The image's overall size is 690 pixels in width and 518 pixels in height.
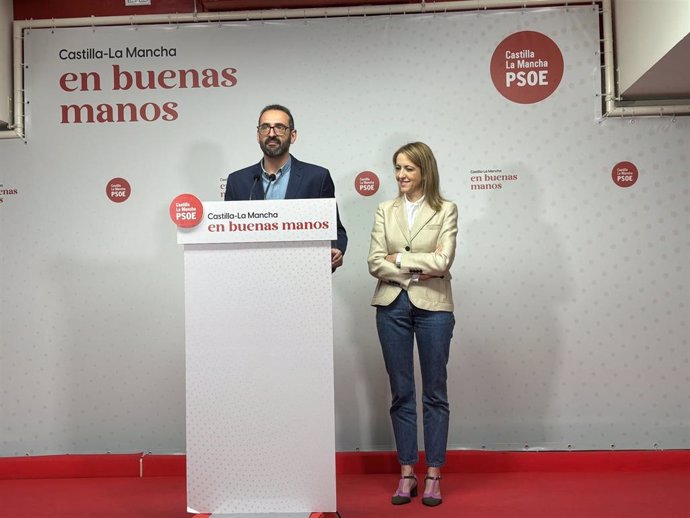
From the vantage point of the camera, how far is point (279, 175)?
3.54 meters

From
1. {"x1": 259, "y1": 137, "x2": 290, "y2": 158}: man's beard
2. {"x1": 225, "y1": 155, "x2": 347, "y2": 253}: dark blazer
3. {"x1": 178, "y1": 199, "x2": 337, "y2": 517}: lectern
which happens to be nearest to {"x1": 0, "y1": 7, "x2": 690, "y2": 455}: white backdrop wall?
{"x1": 225, "y1": 155, "x2": 347, "y2": 253}: dark blazer

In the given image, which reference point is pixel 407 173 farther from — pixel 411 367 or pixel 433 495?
pixel 433 495

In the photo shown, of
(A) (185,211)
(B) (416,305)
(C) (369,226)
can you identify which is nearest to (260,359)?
(A) (185,211)

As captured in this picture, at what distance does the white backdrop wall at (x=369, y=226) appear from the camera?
416cm

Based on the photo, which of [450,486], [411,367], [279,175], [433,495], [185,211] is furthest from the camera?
[450,486]

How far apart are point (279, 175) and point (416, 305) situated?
3.00 ft

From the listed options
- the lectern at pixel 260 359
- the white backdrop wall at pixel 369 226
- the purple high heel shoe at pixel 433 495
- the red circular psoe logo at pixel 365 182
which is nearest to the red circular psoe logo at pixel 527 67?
the white backdrop wall at pixel 369 226

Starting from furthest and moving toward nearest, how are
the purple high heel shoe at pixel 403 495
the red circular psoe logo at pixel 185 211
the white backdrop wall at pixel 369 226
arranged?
the white backdrop wall at pixel 369 226, the purple high heel shoe at pixel 403 495, the red circular psoe logo at pixel 185 211

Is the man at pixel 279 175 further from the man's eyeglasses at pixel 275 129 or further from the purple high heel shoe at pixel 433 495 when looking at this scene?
the purple high heel shoe at pixel 433 495

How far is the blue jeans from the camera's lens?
133 inches

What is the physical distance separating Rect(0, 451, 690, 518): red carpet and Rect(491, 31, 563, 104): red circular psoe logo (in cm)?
205

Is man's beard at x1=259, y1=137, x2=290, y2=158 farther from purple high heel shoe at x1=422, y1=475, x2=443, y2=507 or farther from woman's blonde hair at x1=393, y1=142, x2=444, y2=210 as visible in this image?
purple high heel shoe at x1=422, y1=475, x2=443, y2=507

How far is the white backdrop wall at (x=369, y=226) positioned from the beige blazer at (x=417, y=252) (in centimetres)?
77

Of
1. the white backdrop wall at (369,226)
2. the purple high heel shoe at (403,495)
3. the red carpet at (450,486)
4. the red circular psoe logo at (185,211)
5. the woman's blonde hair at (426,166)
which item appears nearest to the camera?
the red circular psoe logo at (185,211)
